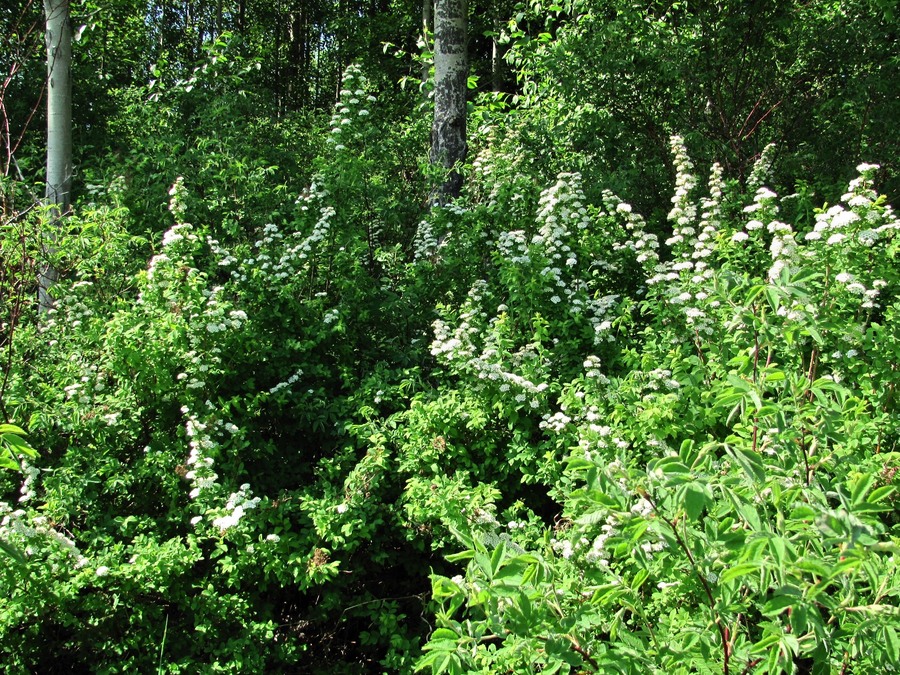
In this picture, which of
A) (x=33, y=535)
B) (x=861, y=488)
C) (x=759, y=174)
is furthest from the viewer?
(x=759, y=174)

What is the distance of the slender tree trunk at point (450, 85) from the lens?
6250mm

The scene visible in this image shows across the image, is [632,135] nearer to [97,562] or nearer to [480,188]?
[480,188]

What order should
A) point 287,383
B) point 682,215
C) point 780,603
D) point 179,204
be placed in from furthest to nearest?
point 179,204 < point 682,215 < point 287,383 < point 780,603

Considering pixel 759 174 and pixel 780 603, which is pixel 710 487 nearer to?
pixel 780 603

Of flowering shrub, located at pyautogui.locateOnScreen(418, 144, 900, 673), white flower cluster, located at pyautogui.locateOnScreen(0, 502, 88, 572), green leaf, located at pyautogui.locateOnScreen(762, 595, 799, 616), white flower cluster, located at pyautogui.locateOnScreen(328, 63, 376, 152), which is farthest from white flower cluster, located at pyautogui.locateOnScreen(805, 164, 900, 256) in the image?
white flower cluster, located at pyautogui.locateOnScreen(0, 502, 88, 572)

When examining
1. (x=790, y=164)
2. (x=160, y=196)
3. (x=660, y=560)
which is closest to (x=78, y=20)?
(x=160, y=196)

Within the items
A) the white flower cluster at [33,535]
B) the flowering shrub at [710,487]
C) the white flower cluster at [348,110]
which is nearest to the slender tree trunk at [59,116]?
the white flower cluster at [348,110]

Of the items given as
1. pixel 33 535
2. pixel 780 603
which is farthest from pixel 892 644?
pixel 33 535

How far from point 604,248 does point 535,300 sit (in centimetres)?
93

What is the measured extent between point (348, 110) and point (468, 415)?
2826mm

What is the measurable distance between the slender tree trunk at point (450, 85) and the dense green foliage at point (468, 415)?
1.46 ft

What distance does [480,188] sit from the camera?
224 inches

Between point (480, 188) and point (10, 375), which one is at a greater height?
point (480, 188)

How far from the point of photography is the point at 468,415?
354 centimetres
